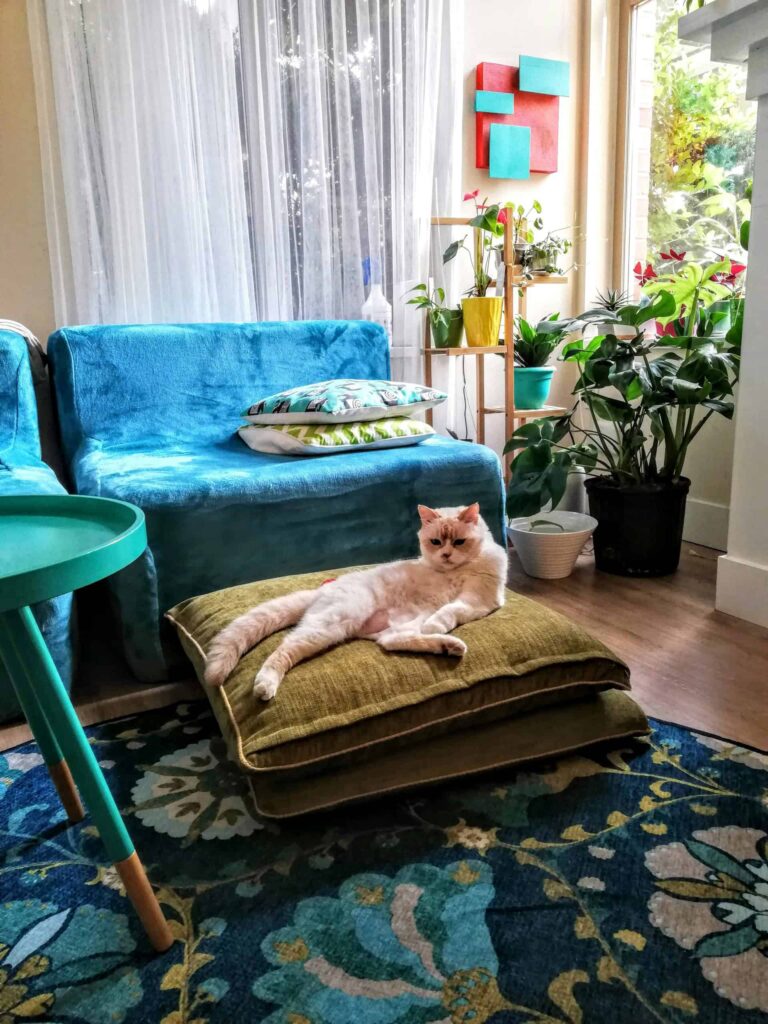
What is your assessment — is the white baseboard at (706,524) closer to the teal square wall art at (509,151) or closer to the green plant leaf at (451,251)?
the green plant leaf at (451,251)

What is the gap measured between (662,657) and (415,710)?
0.85m

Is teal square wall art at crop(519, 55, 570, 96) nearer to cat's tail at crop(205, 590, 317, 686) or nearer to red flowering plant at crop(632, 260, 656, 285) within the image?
red flowering plant at crop(632, 260, 656, 285)

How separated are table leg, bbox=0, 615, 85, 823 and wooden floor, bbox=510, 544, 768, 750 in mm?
1091

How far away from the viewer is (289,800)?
1109 millimetres

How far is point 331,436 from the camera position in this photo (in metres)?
1.93

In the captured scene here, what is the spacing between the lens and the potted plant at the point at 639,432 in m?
2.13

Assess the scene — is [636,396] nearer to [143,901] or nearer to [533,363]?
[533,363]

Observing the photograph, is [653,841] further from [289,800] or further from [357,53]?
[357,53]

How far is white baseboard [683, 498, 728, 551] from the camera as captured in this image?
8.50ft

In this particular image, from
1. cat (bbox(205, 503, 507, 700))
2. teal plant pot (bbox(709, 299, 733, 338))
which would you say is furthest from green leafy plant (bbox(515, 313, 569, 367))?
cat (bbox(205, 503, 507, 700))

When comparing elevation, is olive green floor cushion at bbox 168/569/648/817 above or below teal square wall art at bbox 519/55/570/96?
below

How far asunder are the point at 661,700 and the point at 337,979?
3.09ft

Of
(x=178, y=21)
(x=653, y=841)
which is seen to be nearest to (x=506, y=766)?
(x=653, y=841)

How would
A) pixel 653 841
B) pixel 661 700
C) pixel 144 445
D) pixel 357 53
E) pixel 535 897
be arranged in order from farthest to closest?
pixel 357 53
pixel 144 445
pixel 661 700
pixel 653 841
pixel 535 897
